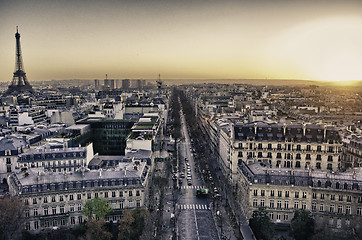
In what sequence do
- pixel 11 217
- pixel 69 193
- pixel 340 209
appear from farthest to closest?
pixel 69 193, pixel 340 209, pixel 11 217

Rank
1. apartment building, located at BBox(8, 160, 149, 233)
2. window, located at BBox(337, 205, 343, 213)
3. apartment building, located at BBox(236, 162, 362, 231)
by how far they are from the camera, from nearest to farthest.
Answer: apartment building, located at BBox(8, 160, 149, 233) → apartment building, located at BBox(236, 162, 362, 231) → window, located at BBox(337, 205, 343, 213)

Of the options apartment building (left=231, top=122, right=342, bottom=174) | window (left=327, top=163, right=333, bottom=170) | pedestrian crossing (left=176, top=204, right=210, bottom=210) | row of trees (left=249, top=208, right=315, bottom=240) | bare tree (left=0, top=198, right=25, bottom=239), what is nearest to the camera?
bare tree (left=0, top=198, right=25, bottom=239)

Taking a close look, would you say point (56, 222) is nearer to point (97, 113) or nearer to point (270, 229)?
point (270, 229)

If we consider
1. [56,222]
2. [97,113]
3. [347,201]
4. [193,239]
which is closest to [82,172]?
[56,222]

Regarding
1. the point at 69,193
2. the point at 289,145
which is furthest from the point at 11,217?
the point at 289,145

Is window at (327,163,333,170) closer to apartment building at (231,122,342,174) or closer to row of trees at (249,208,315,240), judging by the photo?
apartment building at (231,122,342,174)

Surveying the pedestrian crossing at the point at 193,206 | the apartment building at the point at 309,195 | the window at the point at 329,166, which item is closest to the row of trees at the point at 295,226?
the apartment building at the point at 309,195

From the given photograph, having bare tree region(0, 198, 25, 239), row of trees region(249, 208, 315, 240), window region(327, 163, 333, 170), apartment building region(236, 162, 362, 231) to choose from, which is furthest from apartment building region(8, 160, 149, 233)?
window region(327, 163, 333, 170)

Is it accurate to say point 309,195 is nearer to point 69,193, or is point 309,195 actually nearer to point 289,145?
point 289,145
